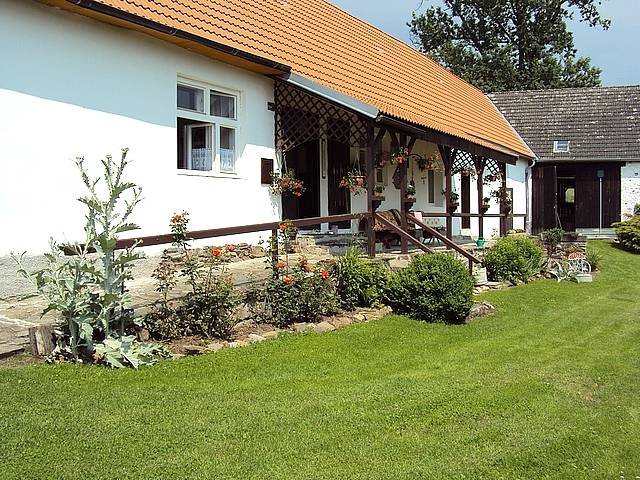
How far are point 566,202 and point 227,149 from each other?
22.0 metres

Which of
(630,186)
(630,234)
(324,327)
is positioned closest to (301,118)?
(324,327)

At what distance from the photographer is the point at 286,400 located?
18.6 feet

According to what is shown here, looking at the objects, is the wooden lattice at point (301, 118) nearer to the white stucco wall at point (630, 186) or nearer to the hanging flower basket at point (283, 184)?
the hanging flower basket at point (283, 184)

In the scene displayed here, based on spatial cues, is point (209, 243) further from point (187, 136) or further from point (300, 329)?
point (300, 329)

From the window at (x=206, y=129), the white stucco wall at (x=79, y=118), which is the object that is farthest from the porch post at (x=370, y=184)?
the white stucco wall at (x=79, y=118)

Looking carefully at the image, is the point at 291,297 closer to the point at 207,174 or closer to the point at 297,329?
the point at 297,329

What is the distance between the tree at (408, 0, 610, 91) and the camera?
147 feet

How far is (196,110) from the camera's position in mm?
10328

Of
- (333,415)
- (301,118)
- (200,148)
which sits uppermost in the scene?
(301,118)

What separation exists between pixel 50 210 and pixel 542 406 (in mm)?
5912

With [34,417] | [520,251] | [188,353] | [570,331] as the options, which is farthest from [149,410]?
[520,251]

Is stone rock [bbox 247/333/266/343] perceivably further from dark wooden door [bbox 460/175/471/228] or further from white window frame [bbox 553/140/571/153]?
white window frame [bbox 553/140/571/153]

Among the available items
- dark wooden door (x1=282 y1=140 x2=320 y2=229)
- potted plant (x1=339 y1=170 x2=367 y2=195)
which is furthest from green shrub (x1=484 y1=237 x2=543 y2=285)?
dark wooden door (x1=282 y1=140 x2=320 y2=229)

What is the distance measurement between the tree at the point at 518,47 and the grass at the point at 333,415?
3981 centimetres
